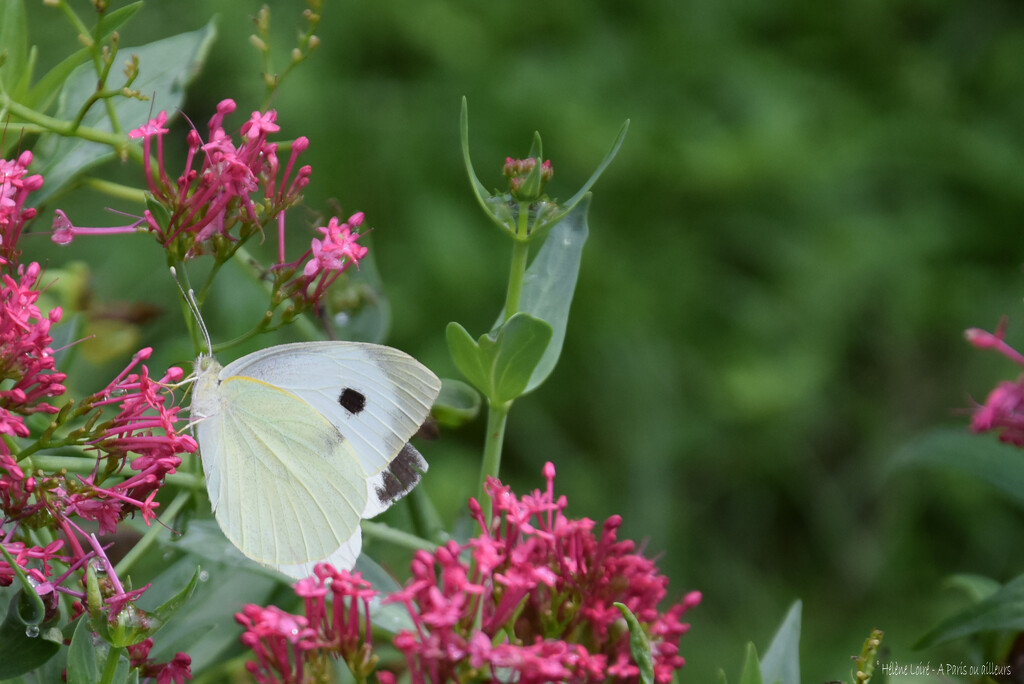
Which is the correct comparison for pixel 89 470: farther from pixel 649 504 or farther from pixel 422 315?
pixel 649 504

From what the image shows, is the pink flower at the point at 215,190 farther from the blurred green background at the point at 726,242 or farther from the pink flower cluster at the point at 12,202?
the blurred green background at the point at 726,242

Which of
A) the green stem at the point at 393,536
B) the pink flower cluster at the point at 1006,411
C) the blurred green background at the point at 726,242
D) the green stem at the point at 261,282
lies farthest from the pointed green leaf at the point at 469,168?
the blurred green background at the point at 726,242

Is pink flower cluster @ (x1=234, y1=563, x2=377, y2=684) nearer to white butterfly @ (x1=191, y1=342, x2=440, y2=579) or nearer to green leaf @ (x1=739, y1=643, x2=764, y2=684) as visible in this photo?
white butterfly @ (x1=191, y1=342, x2=440, y2=579)

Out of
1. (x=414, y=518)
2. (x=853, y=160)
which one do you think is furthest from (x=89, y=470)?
(x=853, y=160)

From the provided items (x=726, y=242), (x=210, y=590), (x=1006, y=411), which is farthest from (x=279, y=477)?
(x=726, y=242)

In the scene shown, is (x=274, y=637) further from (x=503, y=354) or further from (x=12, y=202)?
(x=12, y=202)
